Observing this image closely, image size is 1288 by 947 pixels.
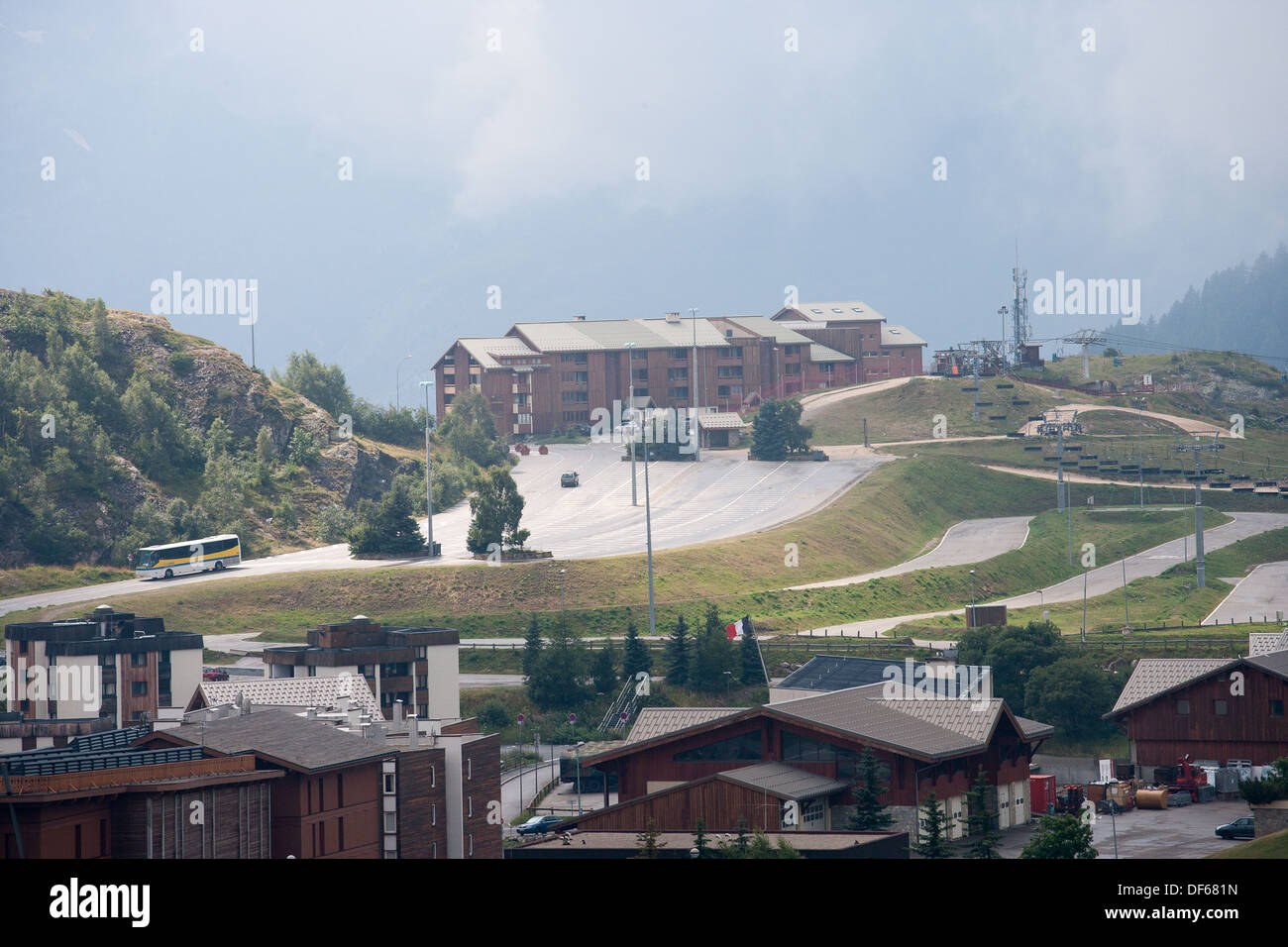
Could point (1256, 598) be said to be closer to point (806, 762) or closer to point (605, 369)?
point (806, 762)

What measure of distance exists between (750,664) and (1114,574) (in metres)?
42.7

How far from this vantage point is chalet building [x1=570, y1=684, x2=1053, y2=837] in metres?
48.0

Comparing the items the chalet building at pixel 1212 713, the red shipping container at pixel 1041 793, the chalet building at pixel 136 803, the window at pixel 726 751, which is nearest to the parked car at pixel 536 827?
the window at pixel 726 751

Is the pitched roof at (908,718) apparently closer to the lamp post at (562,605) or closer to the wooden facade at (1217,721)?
the wooden facade at (1217,721)

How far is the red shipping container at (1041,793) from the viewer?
57.7m

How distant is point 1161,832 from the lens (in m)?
50.6

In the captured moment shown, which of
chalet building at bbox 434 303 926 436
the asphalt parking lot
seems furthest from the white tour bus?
the asphalt parking lot

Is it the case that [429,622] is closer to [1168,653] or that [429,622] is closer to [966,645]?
[966,645]

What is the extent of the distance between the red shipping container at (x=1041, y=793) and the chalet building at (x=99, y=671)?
41.2 meters

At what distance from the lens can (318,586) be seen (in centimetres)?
10169

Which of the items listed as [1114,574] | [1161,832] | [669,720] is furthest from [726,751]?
[1114,574]

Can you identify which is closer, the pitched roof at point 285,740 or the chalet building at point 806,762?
the pitched roof at point 285,740
